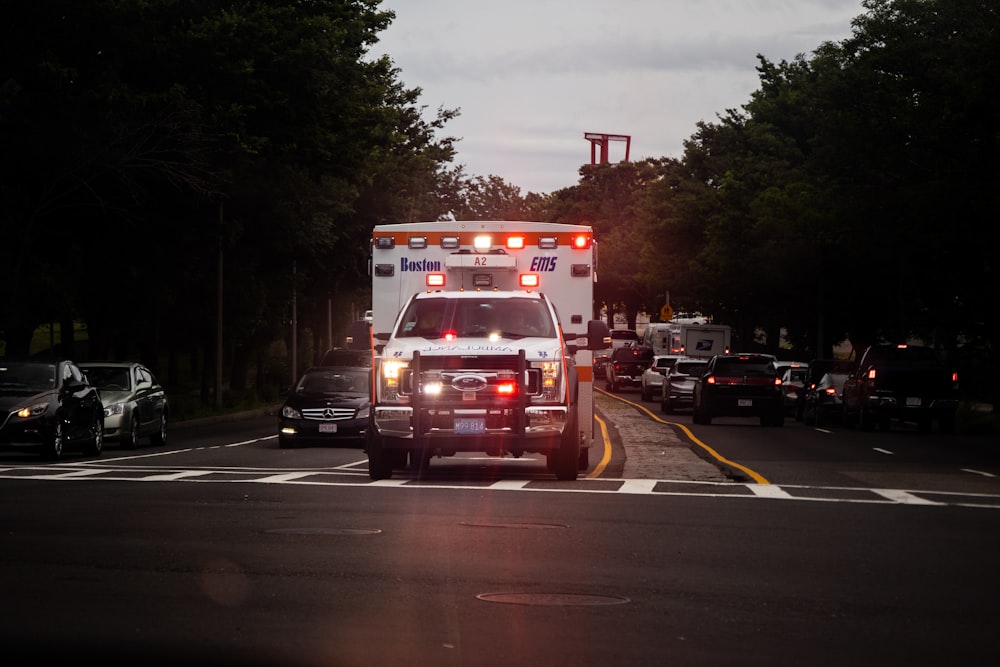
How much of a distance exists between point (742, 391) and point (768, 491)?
22.4 metres

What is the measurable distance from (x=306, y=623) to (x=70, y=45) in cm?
2634

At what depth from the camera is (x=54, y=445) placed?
78.3 feet

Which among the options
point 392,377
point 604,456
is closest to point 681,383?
point 604,456

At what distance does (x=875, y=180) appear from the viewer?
48812mm

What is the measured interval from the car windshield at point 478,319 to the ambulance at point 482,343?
0.04 feet

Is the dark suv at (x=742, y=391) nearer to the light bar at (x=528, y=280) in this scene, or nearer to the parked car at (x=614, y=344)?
the light bar at (x=528, y=280)

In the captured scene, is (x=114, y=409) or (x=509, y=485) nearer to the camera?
(x=509, y=485)

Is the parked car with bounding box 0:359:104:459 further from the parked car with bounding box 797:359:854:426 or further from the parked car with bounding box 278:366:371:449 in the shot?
the parked car with bounding box 797:359:854:426

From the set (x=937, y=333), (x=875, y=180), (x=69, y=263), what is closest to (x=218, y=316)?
(x=69, y=263)

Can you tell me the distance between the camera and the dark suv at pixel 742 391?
4062cm

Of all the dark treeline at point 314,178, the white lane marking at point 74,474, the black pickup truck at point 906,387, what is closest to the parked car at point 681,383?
the dark treeline at point 314,178

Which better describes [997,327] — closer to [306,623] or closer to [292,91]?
[292,91]

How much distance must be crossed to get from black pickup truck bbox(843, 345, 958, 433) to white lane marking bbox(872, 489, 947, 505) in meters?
20.1

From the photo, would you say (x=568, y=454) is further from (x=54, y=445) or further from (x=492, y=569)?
(x=54, y=445)
